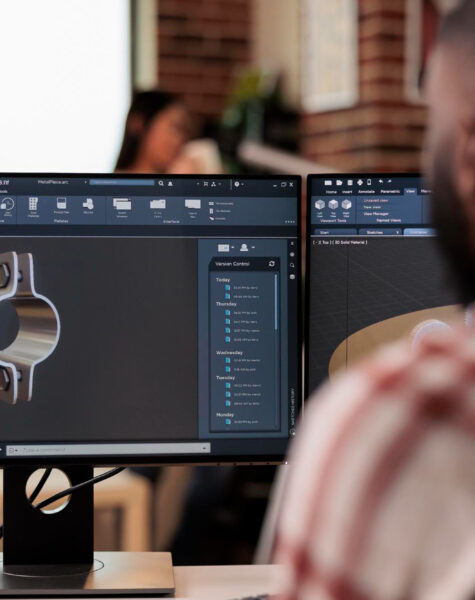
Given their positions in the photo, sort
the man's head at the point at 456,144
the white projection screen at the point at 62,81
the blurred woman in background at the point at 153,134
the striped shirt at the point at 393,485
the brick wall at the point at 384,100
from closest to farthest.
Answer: the striped shirt at the point at 393,485, the man's head at the point at 456,144, the blurred woman in background at the point at 153,134, the brick wall at the point at 384,100, the white projection screen at the point at 62,81

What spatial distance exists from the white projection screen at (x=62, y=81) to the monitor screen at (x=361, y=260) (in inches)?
136

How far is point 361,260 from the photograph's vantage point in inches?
47.5

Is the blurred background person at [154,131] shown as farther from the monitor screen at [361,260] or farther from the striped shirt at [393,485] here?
the striped shirt at [393,485]

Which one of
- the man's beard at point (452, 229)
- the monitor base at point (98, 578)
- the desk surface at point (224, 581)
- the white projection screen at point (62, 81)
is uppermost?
the white projection screen at point (62, 81)

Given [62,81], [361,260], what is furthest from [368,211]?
[62,81]

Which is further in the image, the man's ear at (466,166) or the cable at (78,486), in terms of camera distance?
the cable at (78,486)

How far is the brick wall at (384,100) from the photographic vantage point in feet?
12.5

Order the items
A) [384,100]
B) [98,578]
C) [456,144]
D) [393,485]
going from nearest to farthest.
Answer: [393,485] < [456,144] < [98,578] < [384,100]

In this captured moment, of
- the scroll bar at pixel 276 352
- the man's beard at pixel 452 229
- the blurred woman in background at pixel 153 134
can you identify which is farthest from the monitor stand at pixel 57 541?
the blurred woman in background at pixel 153 134

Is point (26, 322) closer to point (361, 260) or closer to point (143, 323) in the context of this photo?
point (143, 323)

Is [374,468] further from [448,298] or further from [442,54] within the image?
[448,298]

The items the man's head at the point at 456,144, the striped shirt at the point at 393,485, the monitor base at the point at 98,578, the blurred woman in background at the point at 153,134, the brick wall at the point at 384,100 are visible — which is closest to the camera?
the striped shirt at the point at 393,485

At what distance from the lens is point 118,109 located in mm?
4734

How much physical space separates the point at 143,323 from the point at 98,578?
0.30 metres
